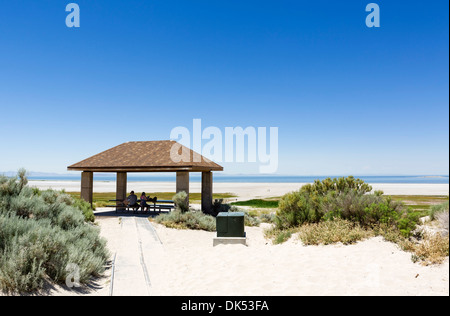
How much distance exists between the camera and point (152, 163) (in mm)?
16594

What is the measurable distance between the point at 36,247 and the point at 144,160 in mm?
12174

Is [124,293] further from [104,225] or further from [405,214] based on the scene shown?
[104,225]

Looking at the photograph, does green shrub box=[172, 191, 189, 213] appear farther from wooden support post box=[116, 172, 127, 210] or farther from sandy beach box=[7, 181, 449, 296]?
wooden support post box=[116, 172, 127, 210]

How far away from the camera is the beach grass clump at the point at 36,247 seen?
4.95m

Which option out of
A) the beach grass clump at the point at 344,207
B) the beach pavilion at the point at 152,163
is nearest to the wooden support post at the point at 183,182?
the beach pavilion at the point at 152,163

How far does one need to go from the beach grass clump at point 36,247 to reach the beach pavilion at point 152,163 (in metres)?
7.55

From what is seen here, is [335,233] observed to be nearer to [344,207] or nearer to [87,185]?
[344,207]

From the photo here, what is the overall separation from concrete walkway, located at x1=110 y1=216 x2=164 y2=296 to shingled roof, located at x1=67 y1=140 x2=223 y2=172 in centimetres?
418

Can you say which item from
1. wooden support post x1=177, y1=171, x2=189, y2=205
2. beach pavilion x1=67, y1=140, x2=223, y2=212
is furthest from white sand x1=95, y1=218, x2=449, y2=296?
beach pavilion x1=67, y1=140, x2=223, y2=212

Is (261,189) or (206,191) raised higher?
(206,191)

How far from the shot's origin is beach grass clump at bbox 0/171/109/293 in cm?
495

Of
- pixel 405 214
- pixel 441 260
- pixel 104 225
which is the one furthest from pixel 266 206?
pixel 441 260

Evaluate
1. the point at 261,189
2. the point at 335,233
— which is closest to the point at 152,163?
the point at 335,233

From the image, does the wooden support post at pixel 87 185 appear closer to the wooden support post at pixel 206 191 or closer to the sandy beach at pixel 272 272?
the wooden support post at pixel 206 191
